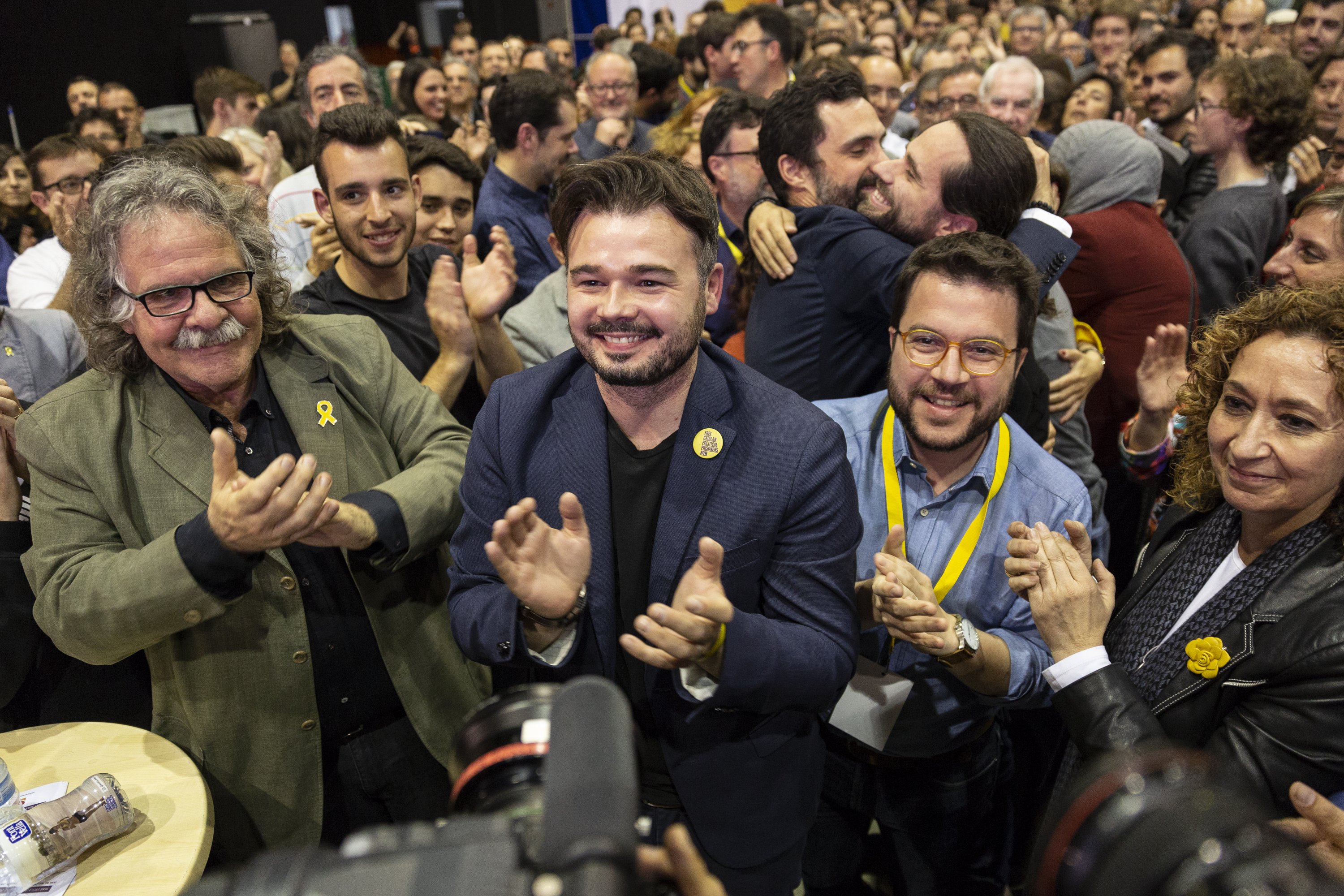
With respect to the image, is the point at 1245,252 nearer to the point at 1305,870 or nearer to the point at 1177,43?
the point at 1177,43

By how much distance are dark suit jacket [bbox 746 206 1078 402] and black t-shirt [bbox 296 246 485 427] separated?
0.96 m

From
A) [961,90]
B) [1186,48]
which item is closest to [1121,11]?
[1186,48]

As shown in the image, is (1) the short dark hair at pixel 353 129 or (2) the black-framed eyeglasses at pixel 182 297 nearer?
(2) the black-framed eyeglasses at pixel 182 297

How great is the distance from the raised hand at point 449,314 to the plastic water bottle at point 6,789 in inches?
58.5

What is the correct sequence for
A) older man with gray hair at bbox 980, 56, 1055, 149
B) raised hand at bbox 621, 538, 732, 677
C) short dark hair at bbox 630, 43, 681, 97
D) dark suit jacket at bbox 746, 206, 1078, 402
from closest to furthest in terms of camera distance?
raised hand at bbox 621, 538, 732, 677, dark suit jacket at bbox 746, 206, 1078, 402, older man with gray hair at bbox 980, 56, 1055, 149, short dark hair at bbox 630, 43, 681, 97

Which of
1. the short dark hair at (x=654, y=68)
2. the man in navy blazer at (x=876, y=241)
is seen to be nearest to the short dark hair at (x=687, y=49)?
the short dark hair at (x=654, y=68)

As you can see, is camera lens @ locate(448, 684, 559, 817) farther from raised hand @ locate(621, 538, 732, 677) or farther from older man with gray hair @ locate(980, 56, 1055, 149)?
older man with gray hair @ locate(980, 56, 1055, 149)

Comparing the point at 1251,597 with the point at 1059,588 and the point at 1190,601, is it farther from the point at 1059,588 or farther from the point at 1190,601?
the point at 1059,588

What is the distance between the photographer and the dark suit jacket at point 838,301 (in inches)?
94.6

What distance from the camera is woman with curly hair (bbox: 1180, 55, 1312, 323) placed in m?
3.54

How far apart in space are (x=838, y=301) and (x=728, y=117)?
160 cm

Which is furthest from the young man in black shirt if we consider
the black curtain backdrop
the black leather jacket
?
the black curtain backdrop

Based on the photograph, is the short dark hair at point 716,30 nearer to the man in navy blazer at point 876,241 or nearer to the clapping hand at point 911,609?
the man in navy blazer at point 876,241

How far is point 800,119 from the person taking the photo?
296cm
